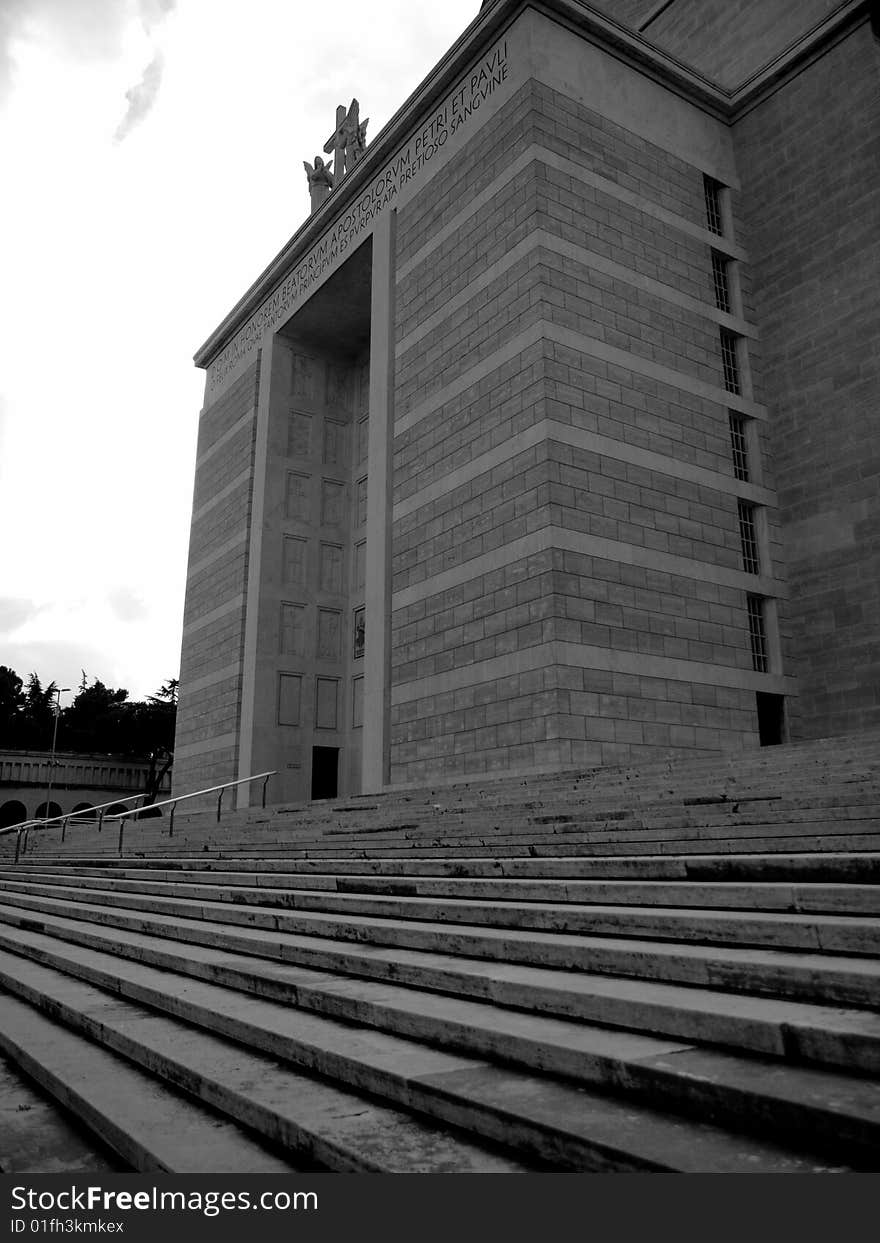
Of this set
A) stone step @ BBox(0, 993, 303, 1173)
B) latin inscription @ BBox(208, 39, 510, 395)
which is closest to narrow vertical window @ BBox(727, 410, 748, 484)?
latin inscription @ BBox(208, 39, 510, 395)

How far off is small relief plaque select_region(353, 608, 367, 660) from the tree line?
24536mm

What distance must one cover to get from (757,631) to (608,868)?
622 inches

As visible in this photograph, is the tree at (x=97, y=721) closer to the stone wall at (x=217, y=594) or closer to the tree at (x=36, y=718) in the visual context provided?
the tree at (x=36, y=718)

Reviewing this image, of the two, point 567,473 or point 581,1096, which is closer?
point 581,1096

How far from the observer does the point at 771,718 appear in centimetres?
1923

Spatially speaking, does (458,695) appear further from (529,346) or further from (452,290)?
(452,290)

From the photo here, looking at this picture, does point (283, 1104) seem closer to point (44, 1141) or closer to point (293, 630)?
point (44, 1141)

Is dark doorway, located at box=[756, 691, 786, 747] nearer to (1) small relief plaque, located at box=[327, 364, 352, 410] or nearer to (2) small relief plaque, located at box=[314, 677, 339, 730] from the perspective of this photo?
(2) small relief plaque, located at box=[314, 677, 339, 730]

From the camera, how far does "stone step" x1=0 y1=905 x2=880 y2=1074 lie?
2525 mm

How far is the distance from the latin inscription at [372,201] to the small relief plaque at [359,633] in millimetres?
9969

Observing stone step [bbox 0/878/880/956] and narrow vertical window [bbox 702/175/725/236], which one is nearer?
stone step [bbox 0/878/880/956]

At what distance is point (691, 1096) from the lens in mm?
2436

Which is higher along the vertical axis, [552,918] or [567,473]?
[567,473]

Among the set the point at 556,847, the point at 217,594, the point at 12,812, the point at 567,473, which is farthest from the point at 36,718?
the point at 556,847
